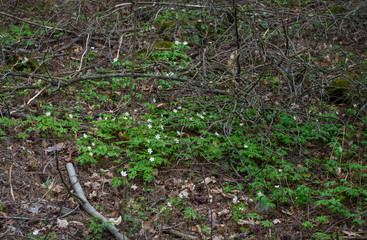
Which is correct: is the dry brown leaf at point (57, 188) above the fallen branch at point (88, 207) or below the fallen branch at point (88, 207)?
below

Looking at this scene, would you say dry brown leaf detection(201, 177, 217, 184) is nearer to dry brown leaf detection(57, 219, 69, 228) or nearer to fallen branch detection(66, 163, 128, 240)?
fallen branch detection(66, 163, 128, 240)

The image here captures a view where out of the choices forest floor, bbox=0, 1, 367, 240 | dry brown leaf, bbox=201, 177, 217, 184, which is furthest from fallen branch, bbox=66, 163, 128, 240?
dry brown leaf, bbox=201, 177, 217, 184

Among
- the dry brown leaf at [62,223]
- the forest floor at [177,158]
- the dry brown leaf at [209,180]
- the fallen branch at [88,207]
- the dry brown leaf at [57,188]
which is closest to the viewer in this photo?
the fallen branch at [88,207]

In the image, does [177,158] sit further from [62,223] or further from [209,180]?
[62,223]

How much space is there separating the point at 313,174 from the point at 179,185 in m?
1.79

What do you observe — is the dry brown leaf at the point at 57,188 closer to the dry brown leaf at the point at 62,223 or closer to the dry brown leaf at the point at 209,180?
the dry brown leaf at the point at 62,223

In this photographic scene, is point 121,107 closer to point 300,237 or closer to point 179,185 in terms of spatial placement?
point 179,185

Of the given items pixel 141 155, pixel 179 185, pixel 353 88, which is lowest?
pixel 179 185

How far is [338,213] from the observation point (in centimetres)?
380

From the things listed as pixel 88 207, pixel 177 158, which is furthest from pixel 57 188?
pixel 177 158

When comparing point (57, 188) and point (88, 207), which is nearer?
point (88, 207)

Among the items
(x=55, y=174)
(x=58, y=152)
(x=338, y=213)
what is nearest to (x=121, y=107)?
(x=58, y=152)

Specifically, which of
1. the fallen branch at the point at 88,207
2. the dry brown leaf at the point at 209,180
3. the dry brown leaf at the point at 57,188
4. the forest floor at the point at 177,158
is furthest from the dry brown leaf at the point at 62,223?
the dry brown leaf at the point at 209,180

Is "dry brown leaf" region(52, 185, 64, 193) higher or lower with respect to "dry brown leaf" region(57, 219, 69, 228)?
lower
